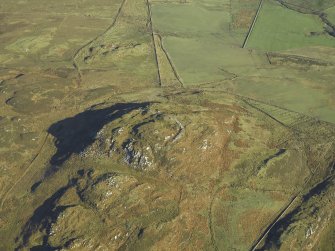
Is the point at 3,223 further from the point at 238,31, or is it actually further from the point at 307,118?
the point at 238,31

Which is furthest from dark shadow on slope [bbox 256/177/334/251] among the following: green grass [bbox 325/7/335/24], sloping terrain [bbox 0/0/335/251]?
green grass [bbox 325/7/335/24]

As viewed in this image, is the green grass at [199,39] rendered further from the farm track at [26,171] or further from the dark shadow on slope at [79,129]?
the farm track at [26,171]

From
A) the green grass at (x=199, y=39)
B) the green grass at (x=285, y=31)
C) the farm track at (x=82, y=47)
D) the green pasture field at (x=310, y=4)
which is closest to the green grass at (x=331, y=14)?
the green pasture field at (x=310, y=4)

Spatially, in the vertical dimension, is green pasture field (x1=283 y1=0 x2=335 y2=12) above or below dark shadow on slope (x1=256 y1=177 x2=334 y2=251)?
above

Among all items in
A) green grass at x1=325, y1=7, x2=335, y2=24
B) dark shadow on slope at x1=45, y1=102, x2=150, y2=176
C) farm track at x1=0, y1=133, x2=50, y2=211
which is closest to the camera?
farm track at x1=0, y1=133, x2=50, y2=211

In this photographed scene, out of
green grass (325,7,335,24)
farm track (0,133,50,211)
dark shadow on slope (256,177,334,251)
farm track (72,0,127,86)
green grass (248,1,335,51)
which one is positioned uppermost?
green grass (325,7,335,24)

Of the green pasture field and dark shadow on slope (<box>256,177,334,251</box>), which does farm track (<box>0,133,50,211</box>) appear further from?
the green pasture field

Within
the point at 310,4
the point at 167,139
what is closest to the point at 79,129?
the point at 167,139
